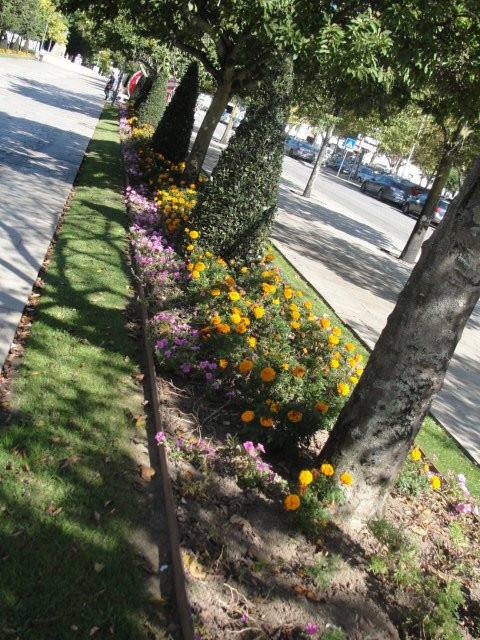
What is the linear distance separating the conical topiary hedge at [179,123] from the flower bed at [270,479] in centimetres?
847

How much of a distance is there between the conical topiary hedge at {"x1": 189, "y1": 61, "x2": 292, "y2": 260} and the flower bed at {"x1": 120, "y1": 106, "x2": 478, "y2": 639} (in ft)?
5.36

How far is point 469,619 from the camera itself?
3.09 m

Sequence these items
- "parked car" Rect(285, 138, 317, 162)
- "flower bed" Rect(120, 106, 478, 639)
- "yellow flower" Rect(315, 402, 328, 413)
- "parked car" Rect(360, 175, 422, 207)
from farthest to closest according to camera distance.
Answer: "parked car" Rect(285, 138, 317, 162) < "parked car" Rect(360, 175, 422, 207) < "yellow flower" Rect(315, 402, 328, 413) < "flower bed" Rect(120, 106, 478, 639)

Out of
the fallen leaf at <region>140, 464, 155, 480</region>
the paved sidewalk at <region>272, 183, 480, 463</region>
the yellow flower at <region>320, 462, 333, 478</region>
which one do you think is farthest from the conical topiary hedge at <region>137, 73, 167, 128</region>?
the yellow flower at <region>320, 462, 333, 478</region>

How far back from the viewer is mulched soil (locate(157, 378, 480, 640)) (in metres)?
2.71

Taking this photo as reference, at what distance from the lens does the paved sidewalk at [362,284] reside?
273 inches

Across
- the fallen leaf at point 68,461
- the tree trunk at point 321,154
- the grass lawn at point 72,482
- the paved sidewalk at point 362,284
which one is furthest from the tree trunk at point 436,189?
the fallen leaf at point 68,461

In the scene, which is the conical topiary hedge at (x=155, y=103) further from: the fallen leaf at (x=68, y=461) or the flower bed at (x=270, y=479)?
the fallen leaf at (x=68, y=461)

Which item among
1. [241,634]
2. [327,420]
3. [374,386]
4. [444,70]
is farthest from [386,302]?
[241,634]

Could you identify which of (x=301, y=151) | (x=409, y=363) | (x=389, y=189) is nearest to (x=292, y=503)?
(x=409, y=363)

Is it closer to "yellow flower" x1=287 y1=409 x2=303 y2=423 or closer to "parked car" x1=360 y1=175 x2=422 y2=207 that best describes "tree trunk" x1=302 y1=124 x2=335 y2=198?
"parked car" x1=360 y1=175 x2=422 y2=207

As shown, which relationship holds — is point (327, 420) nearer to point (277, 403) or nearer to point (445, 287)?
point (277, 403)

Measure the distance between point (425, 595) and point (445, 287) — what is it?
1648 millimetres

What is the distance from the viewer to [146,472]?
3.49 metres
